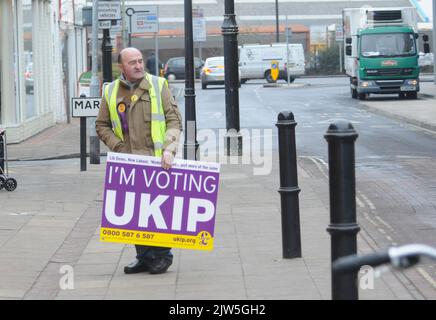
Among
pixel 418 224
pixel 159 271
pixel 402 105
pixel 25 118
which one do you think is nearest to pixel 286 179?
pixel 159 271

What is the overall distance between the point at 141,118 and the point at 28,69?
18078 millimetres

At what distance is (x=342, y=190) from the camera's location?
6.23 meters

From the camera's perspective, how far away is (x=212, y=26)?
7400 cm

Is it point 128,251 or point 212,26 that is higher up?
point 212,26

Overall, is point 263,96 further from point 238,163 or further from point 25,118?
point 238,163

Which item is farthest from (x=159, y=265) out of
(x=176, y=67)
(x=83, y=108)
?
(x=176, y=67)

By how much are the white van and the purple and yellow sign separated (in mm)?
47480

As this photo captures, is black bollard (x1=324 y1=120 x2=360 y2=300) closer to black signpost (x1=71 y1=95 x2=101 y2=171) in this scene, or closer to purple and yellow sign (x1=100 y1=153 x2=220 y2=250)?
purple and yellow sign (x1=100 y1=153 x2=220 y2=250)

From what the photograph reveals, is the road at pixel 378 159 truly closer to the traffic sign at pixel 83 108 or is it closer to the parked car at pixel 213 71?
the traffic sign at pixel 83 108

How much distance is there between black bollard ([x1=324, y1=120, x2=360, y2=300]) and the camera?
6164mm

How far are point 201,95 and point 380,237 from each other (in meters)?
35.6

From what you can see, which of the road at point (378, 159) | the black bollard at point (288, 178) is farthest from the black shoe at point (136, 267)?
the road at point (378, 159)

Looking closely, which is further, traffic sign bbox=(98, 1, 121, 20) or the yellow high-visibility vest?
traffic sign bbox=(98, 1, 121, 20)

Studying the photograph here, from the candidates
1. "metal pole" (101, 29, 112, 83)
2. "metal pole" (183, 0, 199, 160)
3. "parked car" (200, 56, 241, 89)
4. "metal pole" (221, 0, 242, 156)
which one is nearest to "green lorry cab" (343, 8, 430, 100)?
"parked car" (200, 56, 241, 89)
